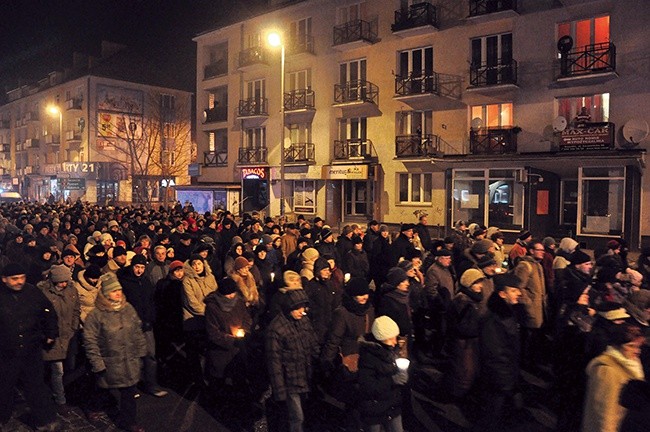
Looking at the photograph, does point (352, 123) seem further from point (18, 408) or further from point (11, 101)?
point (11, 101)

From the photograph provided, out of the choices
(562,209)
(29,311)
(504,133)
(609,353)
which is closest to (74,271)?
(29,311)

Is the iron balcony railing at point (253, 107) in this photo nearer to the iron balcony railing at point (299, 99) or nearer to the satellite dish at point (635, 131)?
the iron balcony railing at point (299, 99)

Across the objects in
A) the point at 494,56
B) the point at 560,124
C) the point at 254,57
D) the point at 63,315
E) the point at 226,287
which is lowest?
the point at 63,315

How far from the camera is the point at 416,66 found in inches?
1034

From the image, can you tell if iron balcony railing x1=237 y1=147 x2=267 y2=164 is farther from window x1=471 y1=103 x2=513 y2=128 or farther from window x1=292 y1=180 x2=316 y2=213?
window x1=471 y1=103 x2=513 y2=128

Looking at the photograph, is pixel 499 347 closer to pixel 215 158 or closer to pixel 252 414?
pixel 252 414

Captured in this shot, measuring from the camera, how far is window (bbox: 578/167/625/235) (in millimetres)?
20188

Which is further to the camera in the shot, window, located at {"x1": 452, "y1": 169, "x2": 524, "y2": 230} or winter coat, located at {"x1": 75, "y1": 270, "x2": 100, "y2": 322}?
window, located at {"x1": 452, "y1": 169, "x2": 524, "y2": 230}

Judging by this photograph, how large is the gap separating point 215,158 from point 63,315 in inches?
1230

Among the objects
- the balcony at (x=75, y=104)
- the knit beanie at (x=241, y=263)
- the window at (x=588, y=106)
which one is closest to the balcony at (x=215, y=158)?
the balcony at (x=75, y=104)

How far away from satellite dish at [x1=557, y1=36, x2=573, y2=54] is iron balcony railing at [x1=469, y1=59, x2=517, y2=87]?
79.0 inches

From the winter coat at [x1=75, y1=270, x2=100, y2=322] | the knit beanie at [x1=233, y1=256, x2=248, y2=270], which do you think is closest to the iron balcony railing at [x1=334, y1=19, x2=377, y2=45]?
the knit beanie at [x1=233, y1=256, x2=248, y2=270]

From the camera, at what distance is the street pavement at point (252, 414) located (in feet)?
18.9

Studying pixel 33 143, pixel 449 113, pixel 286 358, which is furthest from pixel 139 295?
pixel 33 143
